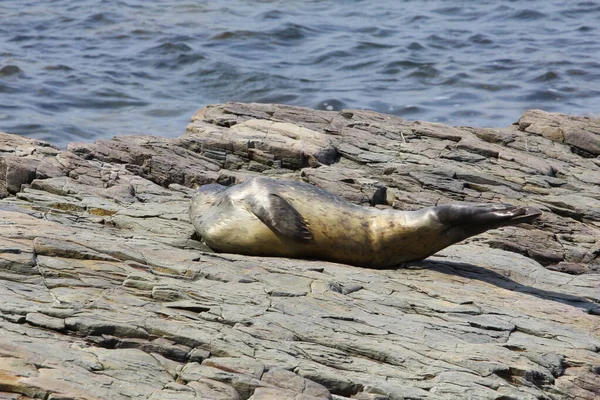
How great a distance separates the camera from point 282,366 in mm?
5695

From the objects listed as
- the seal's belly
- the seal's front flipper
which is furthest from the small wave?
the seal's front flipper

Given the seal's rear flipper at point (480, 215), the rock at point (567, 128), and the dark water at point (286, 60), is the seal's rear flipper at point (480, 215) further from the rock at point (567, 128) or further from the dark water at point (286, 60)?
the dark water at point (286, 60)

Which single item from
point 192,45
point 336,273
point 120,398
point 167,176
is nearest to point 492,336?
point 336,273

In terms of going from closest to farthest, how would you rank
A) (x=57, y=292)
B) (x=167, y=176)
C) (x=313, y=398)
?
(x=313, y=398) → (x=57, y=292) → (x=167, y=176)

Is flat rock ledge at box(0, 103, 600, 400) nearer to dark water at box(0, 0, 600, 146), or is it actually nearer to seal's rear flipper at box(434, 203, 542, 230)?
seal's rear flipper at box(434, 203, 542, 230)

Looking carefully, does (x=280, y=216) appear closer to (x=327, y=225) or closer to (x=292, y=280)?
(x=327, y=225)

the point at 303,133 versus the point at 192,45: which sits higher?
the point at 303,133

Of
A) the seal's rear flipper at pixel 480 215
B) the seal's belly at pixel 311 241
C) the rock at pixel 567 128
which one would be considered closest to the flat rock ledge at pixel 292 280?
the rock at pixel 567 128

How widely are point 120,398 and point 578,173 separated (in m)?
6.82

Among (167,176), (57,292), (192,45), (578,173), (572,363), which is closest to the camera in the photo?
(57,292)

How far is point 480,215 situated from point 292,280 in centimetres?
171

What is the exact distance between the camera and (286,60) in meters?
22.0

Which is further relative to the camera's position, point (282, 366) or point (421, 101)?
point (421, 101)

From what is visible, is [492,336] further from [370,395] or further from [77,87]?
[77,87]
